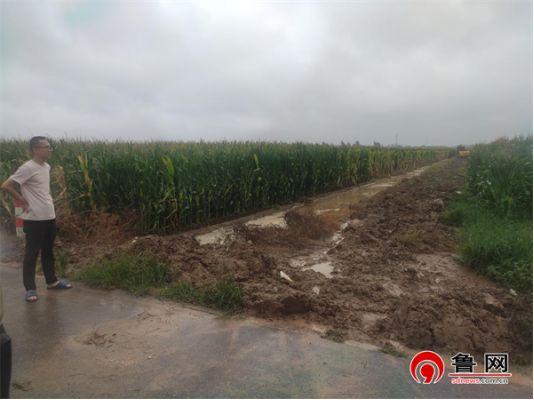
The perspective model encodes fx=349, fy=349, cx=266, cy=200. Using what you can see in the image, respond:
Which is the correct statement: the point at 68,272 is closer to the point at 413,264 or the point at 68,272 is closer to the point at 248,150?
the point at 413,264

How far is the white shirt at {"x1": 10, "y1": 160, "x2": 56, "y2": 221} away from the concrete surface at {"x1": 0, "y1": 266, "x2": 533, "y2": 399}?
3.79ft

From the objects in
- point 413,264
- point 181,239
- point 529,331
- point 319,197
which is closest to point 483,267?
point 413,264

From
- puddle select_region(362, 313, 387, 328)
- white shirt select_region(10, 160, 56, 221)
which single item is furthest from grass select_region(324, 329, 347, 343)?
white shirt select_region(10, 160, 56, 221)

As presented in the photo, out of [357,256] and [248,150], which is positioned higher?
[248,150]

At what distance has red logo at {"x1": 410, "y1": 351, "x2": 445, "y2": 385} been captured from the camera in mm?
2666

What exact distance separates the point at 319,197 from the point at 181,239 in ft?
32.0

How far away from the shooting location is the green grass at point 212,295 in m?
4.22

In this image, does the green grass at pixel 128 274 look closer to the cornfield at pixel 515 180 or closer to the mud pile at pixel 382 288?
the mud pile at pixel 382 288

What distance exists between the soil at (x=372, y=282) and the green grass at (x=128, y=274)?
0.71ft

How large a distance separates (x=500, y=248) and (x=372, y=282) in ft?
5.54

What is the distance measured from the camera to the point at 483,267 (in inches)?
173

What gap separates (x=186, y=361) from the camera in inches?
121

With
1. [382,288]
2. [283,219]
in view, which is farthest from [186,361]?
[283,219]

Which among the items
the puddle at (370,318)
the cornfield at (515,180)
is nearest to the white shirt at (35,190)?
the puddle at (370,318)
